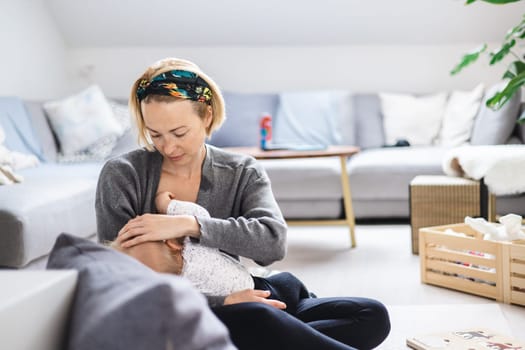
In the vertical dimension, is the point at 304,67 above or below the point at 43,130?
above

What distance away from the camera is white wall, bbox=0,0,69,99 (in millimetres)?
4418

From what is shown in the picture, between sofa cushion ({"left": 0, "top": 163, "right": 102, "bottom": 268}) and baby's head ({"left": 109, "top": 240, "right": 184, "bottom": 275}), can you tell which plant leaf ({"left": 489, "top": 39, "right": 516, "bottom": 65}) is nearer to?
sofa cushion ({"left": 0, "top": 163, "right": 102, "bottom": 268})

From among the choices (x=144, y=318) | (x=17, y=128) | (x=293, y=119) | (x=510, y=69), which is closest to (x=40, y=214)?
(x=17, y=128)

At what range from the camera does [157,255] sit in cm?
141

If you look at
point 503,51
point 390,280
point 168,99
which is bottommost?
point 390,280

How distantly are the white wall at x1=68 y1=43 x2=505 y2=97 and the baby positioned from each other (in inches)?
141

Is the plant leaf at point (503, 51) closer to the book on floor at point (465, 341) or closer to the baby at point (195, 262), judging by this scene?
the book on floor at point (465, 341)

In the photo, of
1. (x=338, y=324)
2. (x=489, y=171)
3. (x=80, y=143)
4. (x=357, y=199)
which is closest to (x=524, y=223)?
(x=489, y=171)

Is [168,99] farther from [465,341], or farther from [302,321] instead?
[465,341]

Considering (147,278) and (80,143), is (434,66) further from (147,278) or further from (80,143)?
(147,278)

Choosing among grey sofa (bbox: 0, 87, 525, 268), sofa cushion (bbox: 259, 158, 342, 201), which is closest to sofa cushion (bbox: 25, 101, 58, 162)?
grey sofa (bbox: 0, 87, 525, 268)

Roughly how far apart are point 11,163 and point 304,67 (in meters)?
2.41

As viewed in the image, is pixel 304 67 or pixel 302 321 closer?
pixel 302 321

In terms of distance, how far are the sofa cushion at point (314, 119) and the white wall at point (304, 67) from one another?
398 millimetres
